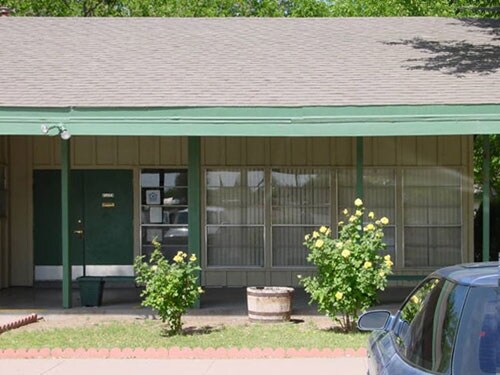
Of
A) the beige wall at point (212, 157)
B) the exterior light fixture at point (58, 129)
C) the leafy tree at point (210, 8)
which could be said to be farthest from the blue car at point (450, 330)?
the leafy tree at point (210, 8)

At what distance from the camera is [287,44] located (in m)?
16.0

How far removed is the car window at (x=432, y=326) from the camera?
416 cm

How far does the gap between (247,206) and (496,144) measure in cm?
788

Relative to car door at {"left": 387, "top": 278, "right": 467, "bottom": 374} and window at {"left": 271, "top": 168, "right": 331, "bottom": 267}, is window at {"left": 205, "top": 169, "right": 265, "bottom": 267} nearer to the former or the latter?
window at {"left": 271, "top": 168, "right": 331, "bottom": 267}

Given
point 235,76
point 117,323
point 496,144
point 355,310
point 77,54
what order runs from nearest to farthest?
point 355,310
point 117,323
point 235,76
point 77,54
point 496,144

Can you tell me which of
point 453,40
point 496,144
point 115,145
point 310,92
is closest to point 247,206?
point 115,145

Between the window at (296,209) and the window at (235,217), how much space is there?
0.28 meters

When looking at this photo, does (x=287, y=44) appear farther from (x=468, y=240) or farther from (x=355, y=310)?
(x=355, y=310)

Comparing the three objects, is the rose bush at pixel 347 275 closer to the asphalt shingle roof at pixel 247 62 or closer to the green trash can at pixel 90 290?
the asphalt shingle roof at pixel 247 62

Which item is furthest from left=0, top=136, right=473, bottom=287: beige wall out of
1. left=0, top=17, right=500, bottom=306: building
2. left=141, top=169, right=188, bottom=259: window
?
left=141, top=169, right=188, bottom=259: window

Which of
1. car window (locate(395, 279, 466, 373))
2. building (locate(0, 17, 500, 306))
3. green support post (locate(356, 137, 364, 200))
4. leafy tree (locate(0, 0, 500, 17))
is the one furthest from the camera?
leafy tree (locate(0, 0, 500, 17))

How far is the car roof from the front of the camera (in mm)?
4270

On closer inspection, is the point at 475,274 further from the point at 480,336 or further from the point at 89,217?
the point at 89,217


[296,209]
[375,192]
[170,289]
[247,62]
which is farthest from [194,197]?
[375,192]
